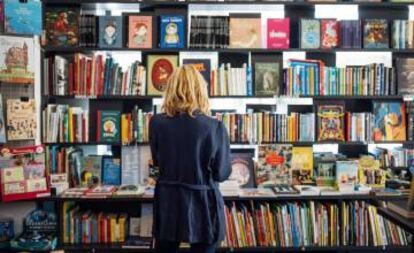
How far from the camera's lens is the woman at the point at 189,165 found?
7.97ft

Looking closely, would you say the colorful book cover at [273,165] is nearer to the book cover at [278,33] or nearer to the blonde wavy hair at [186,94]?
the book cover at [278,33]

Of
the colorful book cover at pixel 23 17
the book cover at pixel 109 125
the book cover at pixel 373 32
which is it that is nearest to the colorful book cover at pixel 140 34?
the book cover at pixel 109 125

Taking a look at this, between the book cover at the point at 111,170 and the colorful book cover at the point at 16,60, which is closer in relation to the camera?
the colorful book cover at the point at 16,60

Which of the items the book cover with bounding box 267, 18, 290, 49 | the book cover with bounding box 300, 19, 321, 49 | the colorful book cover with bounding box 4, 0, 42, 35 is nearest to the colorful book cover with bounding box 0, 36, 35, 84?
the colorful book cover with bounding box 4, 0, 42, 35

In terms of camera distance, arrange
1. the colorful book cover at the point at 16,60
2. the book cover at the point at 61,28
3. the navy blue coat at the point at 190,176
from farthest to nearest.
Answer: the book cover at the point at 61,28
the colorful book cover at the point at 16,60
the navy blue coat at the point at 190,176

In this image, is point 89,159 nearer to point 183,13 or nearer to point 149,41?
point 149,41

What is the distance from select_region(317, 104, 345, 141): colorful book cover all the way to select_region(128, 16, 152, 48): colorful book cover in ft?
4.86

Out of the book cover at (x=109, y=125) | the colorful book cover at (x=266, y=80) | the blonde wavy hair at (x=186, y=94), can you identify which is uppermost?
the colorful book cover at (x=266, y=80)

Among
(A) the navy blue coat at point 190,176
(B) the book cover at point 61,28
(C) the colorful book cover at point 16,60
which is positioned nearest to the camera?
(A) the navy blue coat at point 190,176

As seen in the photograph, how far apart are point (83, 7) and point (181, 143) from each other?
200 centimetres

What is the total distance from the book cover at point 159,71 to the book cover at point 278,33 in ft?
2.55

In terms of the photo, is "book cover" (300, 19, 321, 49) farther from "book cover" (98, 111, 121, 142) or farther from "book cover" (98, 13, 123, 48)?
"book cover" (98, 111, 121, 142)

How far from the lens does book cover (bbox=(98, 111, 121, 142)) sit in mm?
3701

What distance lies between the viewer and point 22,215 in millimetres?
3494
